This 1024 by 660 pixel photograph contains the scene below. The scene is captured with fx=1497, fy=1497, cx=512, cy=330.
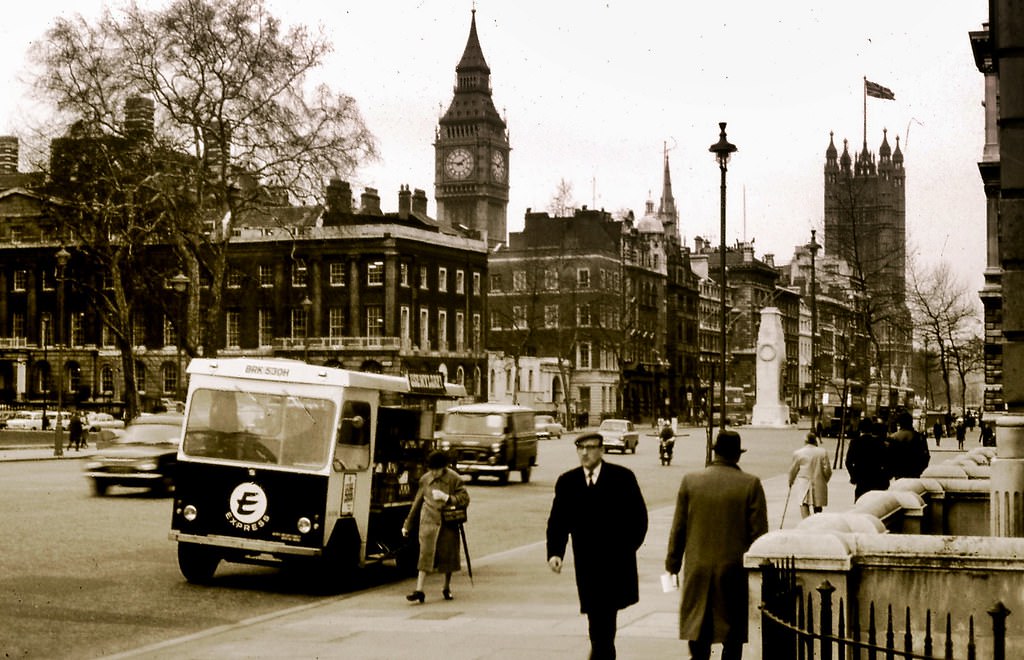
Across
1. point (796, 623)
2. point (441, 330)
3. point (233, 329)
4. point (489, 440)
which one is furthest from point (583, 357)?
point (796, 623)

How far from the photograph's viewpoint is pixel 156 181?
169 feet

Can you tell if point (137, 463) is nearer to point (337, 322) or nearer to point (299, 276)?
point (337, 322)

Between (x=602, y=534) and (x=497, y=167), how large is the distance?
183 meters

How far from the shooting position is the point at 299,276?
99500 mm

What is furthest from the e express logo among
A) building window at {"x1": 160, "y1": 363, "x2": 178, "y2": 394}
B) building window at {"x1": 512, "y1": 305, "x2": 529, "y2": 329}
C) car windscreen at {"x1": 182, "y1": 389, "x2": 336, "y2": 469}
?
building window at {"x1": 512, "y1": 305, "x2": 529, "y2": 329}

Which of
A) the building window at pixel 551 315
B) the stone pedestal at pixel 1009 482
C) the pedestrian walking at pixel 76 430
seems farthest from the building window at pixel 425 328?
the stone pedestal at pixel 1009 482

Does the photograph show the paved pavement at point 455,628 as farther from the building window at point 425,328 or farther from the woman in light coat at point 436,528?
the building window at point 425,328

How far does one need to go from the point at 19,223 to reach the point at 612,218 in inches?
1950

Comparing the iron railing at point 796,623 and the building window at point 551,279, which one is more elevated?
the building window at point 551,279

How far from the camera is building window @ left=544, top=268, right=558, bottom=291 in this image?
10978cm

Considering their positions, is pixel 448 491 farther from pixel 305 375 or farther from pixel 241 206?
pixel 241 206

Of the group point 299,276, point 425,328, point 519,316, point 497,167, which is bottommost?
point 425,328

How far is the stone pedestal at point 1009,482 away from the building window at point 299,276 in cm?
8847

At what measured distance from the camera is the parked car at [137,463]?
3098 cm
